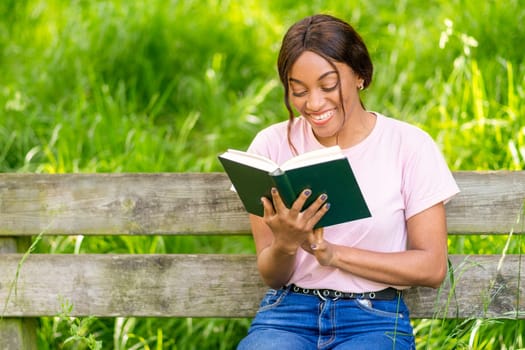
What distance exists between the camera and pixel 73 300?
10.2ft

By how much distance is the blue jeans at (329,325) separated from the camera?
249 centimetres

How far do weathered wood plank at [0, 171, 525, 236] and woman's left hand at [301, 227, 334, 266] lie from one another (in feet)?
2.02

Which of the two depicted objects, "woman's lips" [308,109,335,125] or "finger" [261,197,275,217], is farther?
"woman's lips" [308,109,335,125]

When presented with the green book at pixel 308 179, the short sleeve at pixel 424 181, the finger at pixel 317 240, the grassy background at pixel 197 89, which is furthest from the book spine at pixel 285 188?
the grassy background at pixel 197 89

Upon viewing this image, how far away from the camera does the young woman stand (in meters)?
2.52

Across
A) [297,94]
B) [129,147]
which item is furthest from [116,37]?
[297,94]

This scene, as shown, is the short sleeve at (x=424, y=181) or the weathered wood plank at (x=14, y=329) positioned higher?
the short sleeve at (x=424, y=181)

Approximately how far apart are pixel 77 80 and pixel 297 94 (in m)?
2.70

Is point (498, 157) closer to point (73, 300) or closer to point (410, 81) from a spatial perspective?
point (410, 81)

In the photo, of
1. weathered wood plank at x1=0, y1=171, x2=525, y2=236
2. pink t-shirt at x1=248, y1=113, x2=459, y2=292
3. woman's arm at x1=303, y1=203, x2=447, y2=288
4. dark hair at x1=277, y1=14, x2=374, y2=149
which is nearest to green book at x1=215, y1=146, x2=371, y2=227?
woman's arm at x1=303, y1=203, x2=447, y2=288

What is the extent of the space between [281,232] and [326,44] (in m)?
0.57

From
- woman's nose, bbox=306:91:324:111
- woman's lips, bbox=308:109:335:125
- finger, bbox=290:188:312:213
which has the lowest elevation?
finger, bbox=290:188:312:213

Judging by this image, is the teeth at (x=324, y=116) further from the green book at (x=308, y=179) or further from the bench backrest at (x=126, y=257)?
the bench backrest at (x=126, y=257)

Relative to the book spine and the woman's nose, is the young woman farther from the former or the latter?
the book spine
